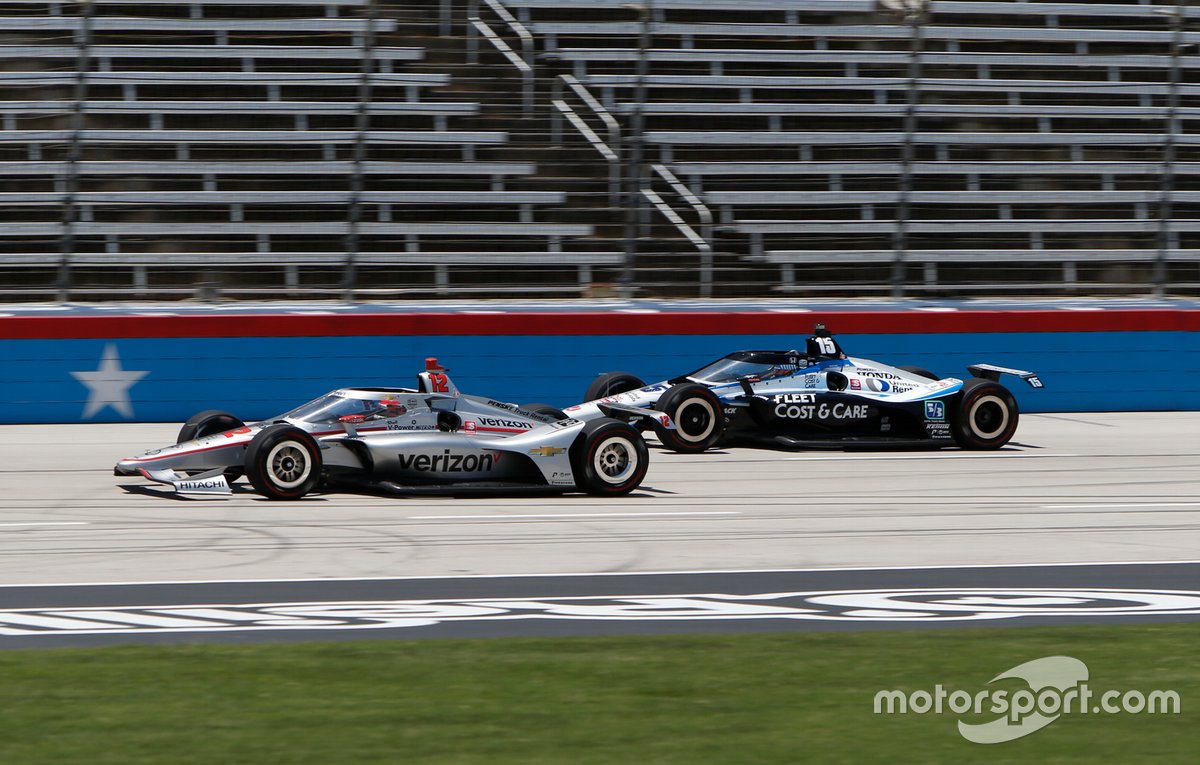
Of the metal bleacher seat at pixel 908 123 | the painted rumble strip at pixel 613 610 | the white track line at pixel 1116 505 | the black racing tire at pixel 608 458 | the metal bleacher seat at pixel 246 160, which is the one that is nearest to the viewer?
the painted rumble strip at pixel 613 610

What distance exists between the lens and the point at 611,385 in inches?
621

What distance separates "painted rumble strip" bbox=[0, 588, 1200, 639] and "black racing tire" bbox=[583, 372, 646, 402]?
781cm

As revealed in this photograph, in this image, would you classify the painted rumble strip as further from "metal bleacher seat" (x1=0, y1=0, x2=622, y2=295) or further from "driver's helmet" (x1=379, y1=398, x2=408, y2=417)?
"metal bleacher seat" (x1=0, y1=0, x2=622, y2=295)

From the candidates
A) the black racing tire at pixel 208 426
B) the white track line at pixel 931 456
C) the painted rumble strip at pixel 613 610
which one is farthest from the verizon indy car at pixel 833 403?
the painted rumble strip at pixel 613 610

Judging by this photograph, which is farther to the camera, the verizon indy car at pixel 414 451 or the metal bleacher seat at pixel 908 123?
the metal bleacher seat at pixel 908 123

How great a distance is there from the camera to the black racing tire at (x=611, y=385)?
15680 millimetres

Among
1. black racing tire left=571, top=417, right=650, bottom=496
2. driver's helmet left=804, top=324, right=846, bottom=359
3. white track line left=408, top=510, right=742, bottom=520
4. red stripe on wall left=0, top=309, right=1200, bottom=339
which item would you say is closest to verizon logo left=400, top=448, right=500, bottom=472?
black racing tire left=571, top=417, right=650, bottom=496

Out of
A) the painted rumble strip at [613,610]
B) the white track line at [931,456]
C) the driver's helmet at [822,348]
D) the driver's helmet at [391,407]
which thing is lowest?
the white track line at [931,456]

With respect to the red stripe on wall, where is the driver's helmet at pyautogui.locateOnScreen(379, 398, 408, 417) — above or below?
below

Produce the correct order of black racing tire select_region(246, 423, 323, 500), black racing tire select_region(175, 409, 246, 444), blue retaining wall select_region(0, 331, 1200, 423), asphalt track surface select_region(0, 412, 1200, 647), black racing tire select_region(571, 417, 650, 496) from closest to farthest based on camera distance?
1. asphalt track surface select_region(0, 412, 1200, 647)
2. black racing tire select_region(246, 423, 323, 500)
3. black racing tire select_region(571, 417, 650, 496)
4. black racing tire select_region(175, 409, 246, 444)
5. blue retaining wall select_region(0, 331, 1200, 423)

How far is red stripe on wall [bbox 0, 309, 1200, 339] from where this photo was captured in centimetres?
1667

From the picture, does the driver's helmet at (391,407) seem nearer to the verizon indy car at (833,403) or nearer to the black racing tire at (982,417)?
the verizon indy car at (833,403)

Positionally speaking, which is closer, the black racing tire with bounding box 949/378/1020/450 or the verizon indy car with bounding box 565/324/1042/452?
the verizon indy car with bounding box 565/324/1042/452

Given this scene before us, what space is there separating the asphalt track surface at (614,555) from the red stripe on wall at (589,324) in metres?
3.18
